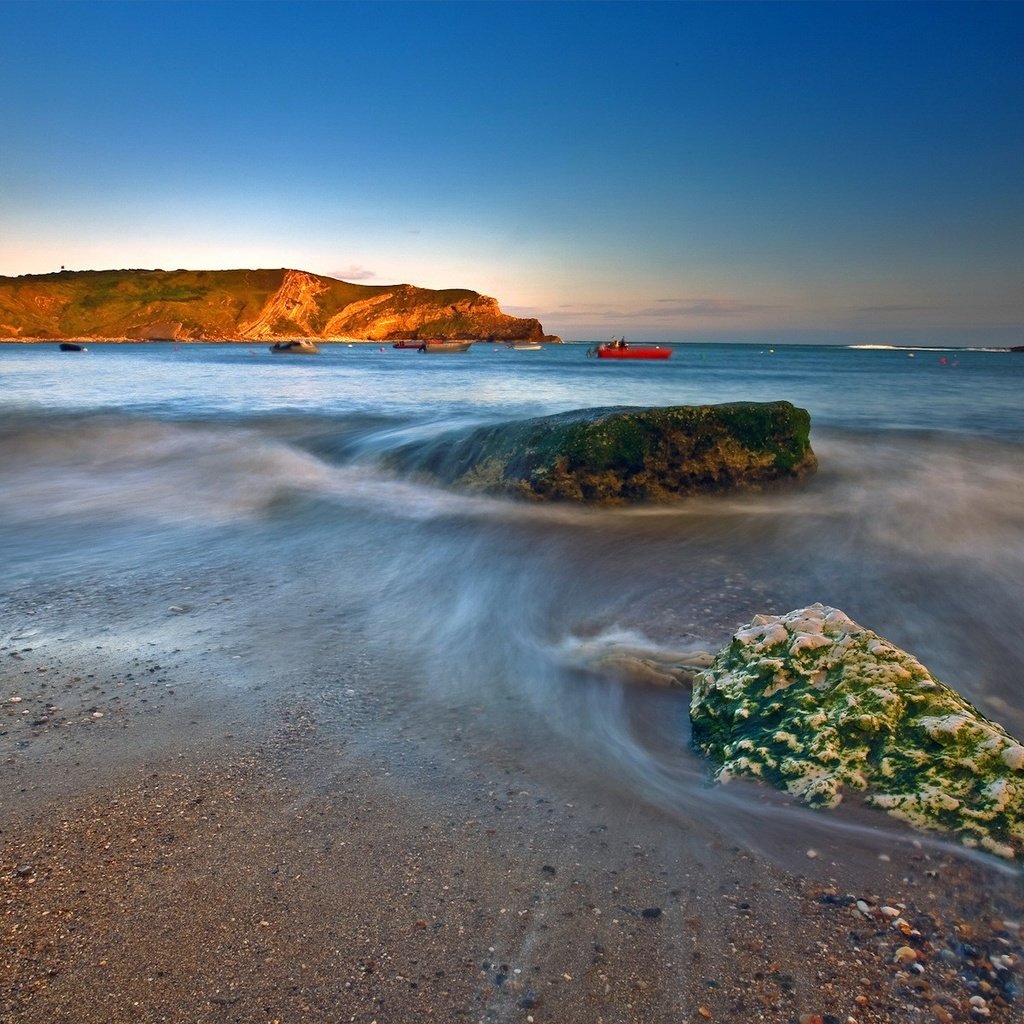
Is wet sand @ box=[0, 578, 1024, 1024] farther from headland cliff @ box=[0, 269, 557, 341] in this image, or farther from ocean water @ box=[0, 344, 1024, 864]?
headland cliff @ box=[0, 269, 557, 341]

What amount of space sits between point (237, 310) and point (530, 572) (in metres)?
168

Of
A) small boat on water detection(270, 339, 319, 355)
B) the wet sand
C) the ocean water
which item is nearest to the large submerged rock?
the ocean water

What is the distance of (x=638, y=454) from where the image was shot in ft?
24.9

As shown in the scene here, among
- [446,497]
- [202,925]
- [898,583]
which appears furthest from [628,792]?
[446,497]

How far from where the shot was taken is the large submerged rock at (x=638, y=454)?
7555mm

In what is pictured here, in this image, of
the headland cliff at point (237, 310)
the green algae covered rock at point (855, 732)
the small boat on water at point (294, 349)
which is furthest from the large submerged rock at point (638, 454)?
the headland cliff at point (237, 310)

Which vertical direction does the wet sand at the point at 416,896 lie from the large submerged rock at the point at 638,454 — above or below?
below

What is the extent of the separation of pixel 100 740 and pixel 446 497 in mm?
5421

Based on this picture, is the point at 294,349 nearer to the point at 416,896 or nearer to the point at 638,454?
the point at 638,454

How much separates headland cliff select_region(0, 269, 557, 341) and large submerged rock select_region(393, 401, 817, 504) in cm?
15736

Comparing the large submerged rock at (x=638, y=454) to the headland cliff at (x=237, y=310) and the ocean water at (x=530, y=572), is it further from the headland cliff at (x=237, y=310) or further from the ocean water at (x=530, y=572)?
the headland cliff at (x=237, y=310)

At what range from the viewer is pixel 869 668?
8.66 ft

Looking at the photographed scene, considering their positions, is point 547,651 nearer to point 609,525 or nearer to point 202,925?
point 202,925

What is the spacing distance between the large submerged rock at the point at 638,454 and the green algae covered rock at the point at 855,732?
461 cm
